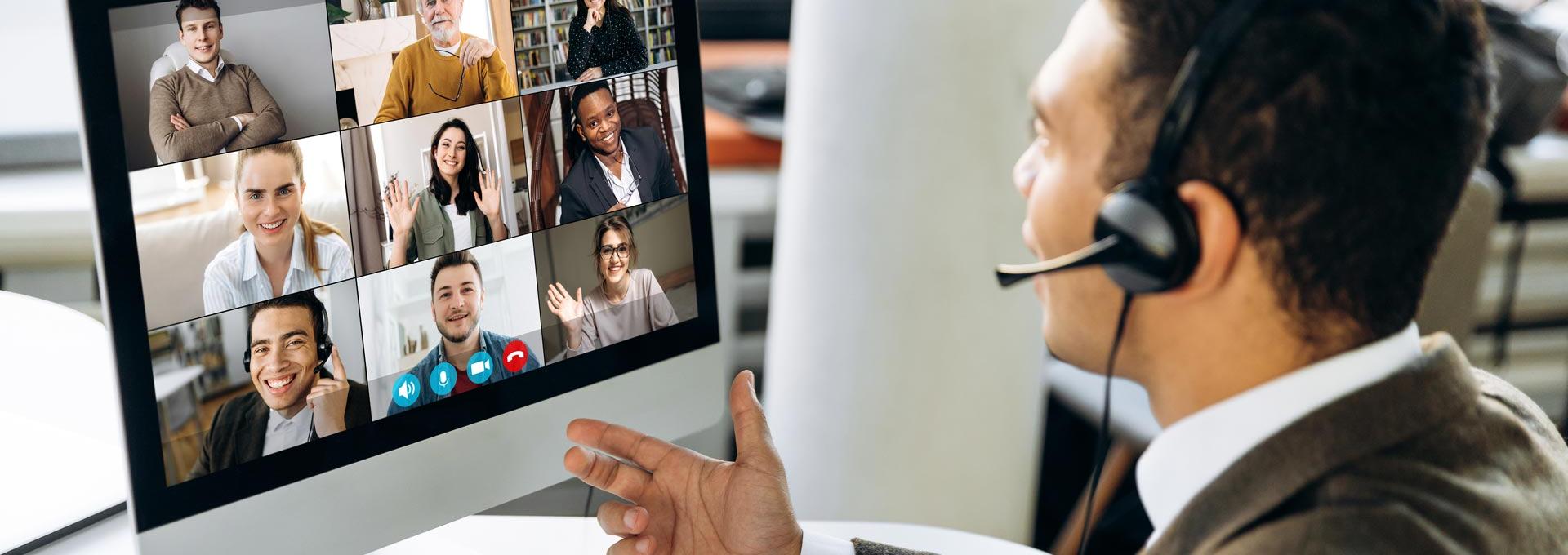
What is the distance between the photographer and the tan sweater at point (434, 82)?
73cm

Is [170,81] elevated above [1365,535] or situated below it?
above

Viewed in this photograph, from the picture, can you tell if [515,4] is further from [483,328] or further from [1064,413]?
[1064,413]

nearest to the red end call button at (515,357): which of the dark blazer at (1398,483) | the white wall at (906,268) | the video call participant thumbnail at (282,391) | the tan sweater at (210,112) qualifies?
the video call participant thumbnail at (282,391)

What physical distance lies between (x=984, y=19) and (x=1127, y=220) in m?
1.01

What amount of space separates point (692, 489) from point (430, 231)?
1.00 ft

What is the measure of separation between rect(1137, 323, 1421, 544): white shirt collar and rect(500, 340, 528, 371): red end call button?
429 millimetres

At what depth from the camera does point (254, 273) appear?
0.69 meters

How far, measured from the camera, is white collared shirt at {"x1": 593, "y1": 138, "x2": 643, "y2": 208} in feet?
2.77

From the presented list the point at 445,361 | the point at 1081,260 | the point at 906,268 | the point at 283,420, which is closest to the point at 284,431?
the point at 283,420

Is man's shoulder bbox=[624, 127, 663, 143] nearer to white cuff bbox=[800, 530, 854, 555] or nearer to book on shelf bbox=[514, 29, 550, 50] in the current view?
book on shelf bbox=[514, 29, 550, 50]

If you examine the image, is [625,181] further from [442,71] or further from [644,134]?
[442,71]

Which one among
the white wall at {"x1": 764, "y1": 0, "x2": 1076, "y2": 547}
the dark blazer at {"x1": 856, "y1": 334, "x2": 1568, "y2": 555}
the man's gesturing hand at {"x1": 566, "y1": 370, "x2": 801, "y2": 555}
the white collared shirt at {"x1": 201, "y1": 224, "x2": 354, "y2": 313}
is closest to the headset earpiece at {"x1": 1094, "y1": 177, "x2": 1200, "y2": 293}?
the dark blazer at {"x1": 856, "y1": 334, "x2": 1568, "y2": 555}

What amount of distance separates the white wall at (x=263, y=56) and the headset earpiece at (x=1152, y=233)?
1.51ft

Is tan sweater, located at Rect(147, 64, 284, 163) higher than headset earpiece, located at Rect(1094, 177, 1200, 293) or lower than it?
higher
